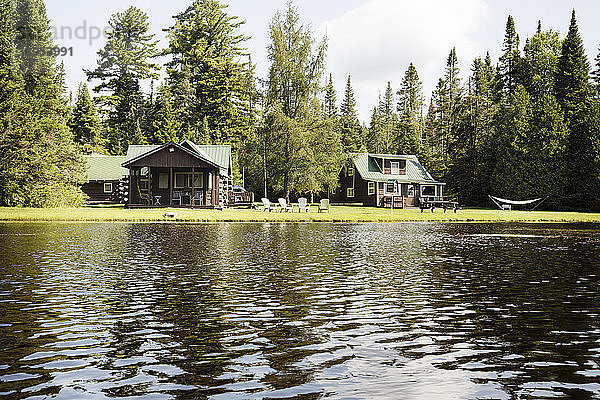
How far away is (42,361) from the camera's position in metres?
6.80

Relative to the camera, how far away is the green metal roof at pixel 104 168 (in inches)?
2670

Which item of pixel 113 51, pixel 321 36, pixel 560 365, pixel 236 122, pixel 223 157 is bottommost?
pixel 560 365

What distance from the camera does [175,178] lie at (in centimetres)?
5531

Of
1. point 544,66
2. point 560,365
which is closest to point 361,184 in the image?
point 544,66

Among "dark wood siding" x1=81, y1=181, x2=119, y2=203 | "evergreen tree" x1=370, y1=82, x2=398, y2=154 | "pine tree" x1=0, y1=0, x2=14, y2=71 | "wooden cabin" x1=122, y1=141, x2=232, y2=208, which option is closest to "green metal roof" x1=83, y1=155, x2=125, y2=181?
"dark wood siding" x1=81, y1=181, x2=119, y2=203

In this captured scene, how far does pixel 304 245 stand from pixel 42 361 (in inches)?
663

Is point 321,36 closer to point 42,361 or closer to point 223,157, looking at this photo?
point 223,157

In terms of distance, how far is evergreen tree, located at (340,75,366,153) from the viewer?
313 ft

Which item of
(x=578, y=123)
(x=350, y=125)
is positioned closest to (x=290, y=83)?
(x=578, y=123)

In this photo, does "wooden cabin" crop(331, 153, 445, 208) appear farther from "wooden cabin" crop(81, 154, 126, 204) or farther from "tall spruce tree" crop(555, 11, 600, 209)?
"wooden cabin" crop(81, 154, 126, 204)

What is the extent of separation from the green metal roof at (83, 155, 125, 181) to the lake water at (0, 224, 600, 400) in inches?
2039

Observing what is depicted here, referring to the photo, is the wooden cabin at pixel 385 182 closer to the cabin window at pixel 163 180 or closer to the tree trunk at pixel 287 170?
the tree trunk at pixel 287 170

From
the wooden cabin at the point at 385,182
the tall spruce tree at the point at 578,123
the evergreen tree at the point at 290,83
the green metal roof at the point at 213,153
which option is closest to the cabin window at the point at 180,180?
the green metal roof at the point at 213,153

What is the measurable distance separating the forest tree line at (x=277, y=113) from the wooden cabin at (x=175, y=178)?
5733mm
